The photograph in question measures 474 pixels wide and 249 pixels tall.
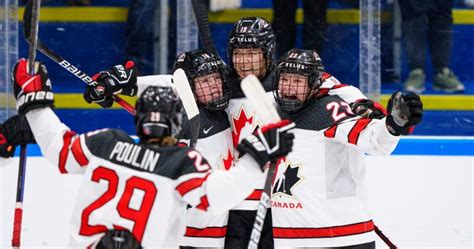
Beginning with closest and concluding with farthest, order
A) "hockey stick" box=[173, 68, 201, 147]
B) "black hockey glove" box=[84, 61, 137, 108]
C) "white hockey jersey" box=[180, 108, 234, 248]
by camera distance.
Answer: "hockey stick" box=[173, 68, 201, 147] → "white hockey jersey" box=[180, 108, 234, 248] → "black hockey glove" box=[84, 61, 137, 108]

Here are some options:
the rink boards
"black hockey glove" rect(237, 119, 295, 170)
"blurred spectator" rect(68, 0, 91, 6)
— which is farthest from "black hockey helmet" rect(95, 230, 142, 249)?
"blurred spectator" rect(68, 0, 91, 6)

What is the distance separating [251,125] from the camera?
3.64 m

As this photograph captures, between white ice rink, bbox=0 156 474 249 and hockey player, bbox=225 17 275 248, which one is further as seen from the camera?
white ice rink, bbox=0 156 474 249

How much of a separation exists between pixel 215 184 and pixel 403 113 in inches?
24.5

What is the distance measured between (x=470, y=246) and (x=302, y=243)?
109 centimetres

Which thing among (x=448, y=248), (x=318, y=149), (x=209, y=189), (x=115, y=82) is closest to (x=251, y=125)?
(x=318, y=149)

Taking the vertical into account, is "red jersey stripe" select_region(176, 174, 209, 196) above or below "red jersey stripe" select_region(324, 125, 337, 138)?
below

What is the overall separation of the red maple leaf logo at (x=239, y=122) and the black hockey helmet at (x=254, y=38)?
0.52ft

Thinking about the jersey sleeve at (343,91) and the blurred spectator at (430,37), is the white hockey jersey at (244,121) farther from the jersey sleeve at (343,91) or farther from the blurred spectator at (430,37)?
the blurred spectator at (430,37)

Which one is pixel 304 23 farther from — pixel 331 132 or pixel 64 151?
pixel 64 151

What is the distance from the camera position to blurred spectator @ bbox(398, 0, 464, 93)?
16.5 feet

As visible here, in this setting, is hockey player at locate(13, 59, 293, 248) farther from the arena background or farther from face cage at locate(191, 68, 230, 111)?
the arena background

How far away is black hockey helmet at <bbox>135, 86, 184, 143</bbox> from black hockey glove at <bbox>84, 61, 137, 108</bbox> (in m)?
0.90

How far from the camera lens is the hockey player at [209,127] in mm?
3625
